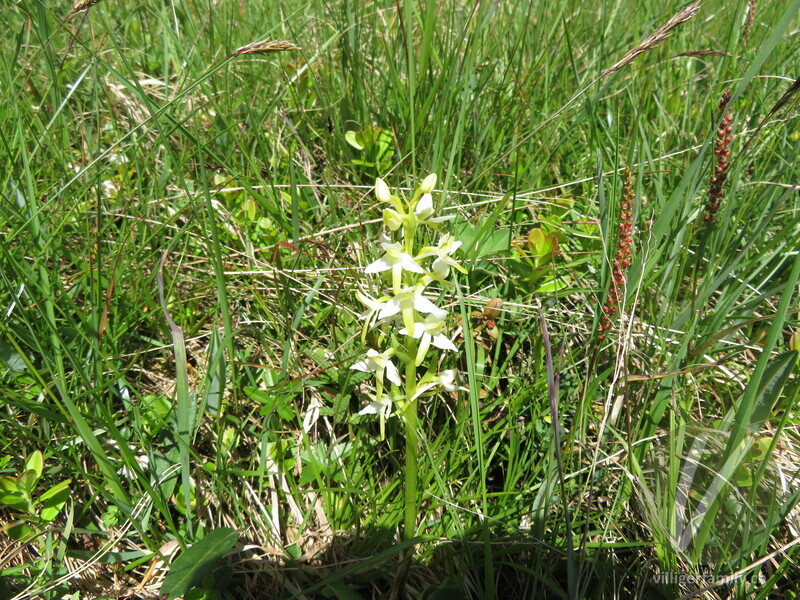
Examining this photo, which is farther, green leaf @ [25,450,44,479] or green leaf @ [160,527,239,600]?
green leaf @ [25,450,44,479]

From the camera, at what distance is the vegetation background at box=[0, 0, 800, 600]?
1.25 metres

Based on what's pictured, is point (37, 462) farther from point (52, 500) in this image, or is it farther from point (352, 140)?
point (352, 140)

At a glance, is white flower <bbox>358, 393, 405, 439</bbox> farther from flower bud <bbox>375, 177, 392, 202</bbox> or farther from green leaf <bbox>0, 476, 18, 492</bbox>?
green leaf <bbox>0, 476, 18, 492</bbox>

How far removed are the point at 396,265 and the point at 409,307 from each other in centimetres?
8

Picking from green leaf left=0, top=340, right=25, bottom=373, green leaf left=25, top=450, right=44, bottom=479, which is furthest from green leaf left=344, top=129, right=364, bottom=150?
green leaf left=25, top=450, right=44, bottom=479

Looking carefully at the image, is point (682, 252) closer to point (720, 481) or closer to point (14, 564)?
point (720, 481)

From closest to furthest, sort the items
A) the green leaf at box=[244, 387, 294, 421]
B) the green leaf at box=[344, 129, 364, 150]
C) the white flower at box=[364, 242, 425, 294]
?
the white flower at box=[364, 242, 425, 294] < the green leaf at box=[244, 387, 294, 421] < the green leaf at box=[344, 129, 364, 150]

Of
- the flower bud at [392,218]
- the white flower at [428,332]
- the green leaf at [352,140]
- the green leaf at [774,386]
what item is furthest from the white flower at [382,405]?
the green leaf at [352,140]

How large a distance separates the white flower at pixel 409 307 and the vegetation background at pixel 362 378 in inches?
7.6

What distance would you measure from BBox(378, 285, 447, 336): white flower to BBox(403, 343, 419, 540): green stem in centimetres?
7

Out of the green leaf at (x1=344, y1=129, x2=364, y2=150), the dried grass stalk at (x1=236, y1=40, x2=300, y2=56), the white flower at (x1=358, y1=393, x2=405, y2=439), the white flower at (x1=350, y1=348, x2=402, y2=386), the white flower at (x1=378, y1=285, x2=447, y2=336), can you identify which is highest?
the dried grass stalk at (x1=236, y1=40, x2=300, y2=56)

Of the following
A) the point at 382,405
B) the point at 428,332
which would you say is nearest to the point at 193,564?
the point at 382,405

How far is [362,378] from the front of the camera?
1536mm

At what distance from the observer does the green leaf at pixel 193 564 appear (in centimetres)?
117
